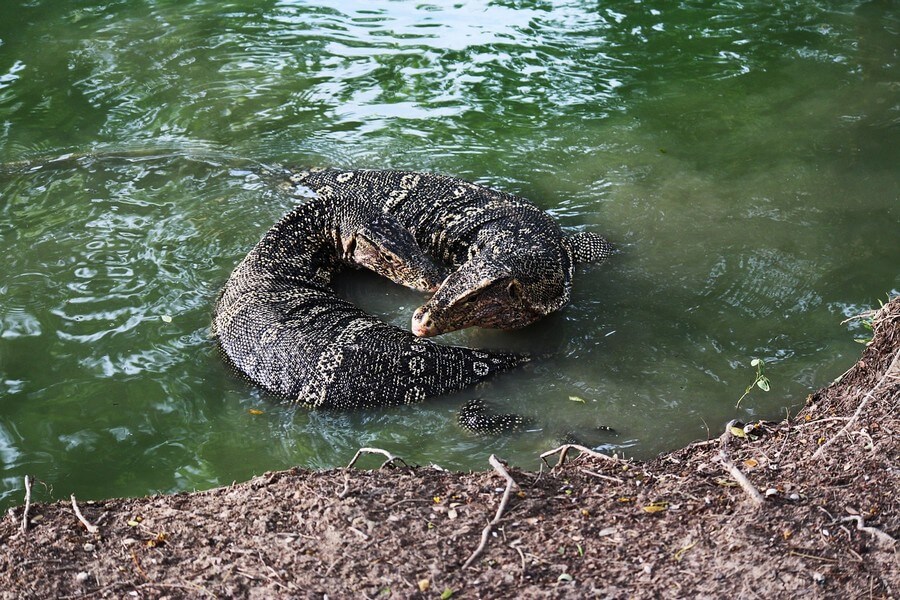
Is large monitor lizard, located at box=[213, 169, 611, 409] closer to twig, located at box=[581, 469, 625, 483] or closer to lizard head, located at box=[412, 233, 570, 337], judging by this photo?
lizard head, located at box=[412, 233, 570, 337]

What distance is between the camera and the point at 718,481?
4160 millimetres

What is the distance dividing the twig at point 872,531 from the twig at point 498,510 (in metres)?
1.45

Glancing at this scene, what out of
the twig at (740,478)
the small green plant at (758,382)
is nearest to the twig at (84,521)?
the twig at (740,478)

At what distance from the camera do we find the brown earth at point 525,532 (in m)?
3.54

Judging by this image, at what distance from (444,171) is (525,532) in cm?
547

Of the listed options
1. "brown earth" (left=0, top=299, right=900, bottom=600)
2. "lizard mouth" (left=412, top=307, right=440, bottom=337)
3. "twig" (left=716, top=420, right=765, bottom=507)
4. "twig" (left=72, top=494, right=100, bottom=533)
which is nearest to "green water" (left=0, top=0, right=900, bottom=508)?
"lizard mouth" (left=412, top=307, right=440, bottom=337)

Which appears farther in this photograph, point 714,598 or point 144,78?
point 144,78

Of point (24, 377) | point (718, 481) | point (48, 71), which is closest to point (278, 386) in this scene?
point (24, 377)

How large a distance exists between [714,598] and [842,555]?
1.93 ft

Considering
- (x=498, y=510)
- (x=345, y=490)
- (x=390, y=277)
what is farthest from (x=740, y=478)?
(x=390, y=277)

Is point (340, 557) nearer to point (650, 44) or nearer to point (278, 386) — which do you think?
point (278, 386)

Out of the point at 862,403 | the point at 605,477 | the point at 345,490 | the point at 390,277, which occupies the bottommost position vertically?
the point at 390,277

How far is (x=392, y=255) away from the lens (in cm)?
716

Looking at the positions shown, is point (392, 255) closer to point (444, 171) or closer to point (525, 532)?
point (444, 171)
